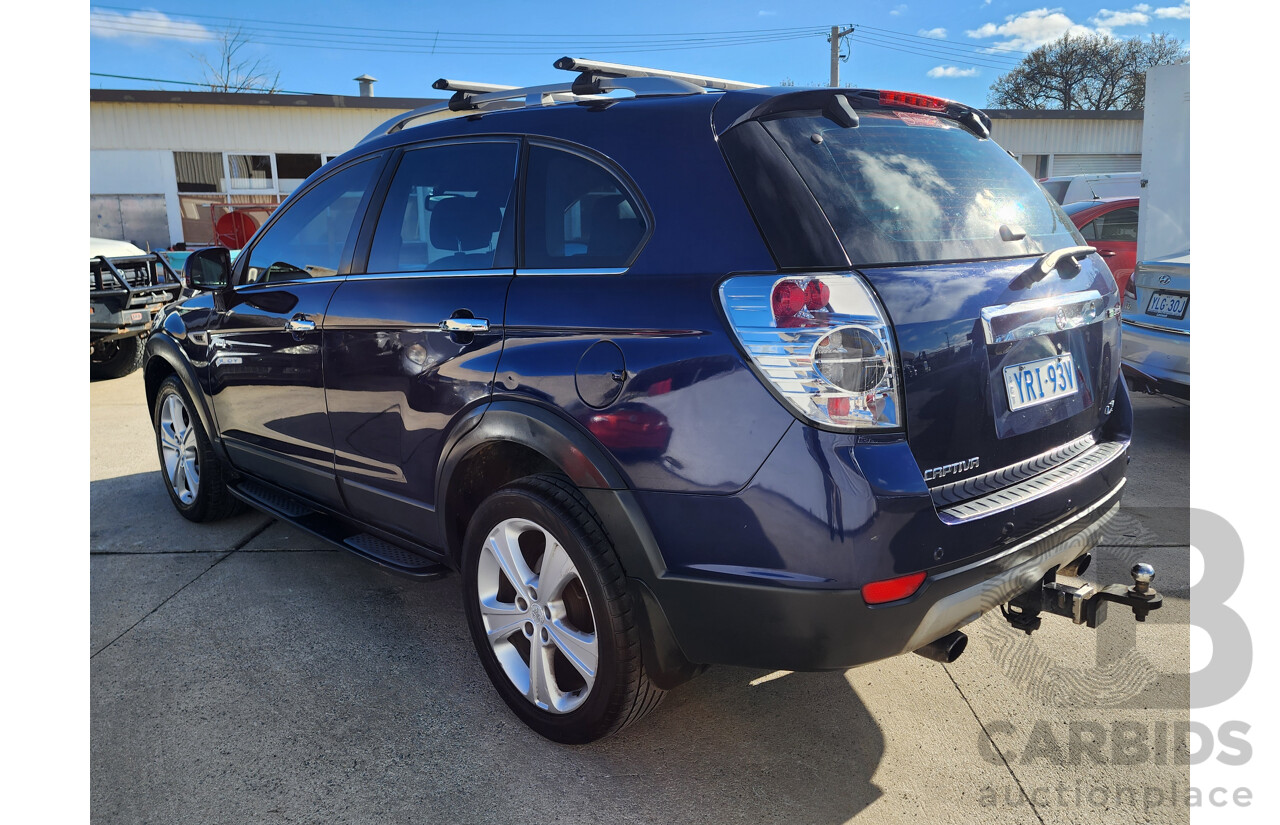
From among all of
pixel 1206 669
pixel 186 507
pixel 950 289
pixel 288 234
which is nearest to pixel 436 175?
pixel 288 234

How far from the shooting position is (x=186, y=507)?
14.9 ft

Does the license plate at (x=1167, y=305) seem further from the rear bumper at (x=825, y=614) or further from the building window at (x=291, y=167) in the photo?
the building window at (x=291, y=167)

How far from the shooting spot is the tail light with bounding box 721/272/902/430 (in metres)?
1.90

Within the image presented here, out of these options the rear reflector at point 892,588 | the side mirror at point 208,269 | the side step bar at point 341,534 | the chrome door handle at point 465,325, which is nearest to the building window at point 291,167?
the side mirror at point 208,269

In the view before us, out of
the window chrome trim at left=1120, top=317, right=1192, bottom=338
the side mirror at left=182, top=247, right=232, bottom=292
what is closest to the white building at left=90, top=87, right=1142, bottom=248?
the side mirror at left=182, top=247, right=232, bottom=292

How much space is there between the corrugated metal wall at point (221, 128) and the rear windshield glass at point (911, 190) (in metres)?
22.6

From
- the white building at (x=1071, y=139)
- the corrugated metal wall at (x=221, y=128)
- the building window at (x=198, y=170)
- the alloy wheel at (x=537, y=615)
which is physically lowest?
the alloy wheel at (x=537, y=615)

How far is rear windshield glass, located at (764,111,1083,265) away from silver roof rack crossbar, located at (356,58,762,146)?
Answer: 362mm

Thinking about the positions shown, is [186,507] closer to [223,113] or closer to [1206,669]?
[1206,669]

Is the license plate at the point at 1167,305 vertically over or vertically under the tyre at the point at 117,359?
over

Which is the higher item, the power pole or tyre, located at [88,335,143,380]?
the power pole

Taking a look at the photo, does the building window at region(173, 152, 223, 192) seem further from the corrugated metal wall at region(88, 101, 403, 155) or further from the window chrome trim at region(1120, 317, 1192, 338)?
the window chrome trim at region(1120, 317, 1192, 338)

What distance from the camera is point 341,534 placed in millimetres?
3381

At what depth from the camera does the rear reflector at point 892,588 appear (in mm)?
1914
